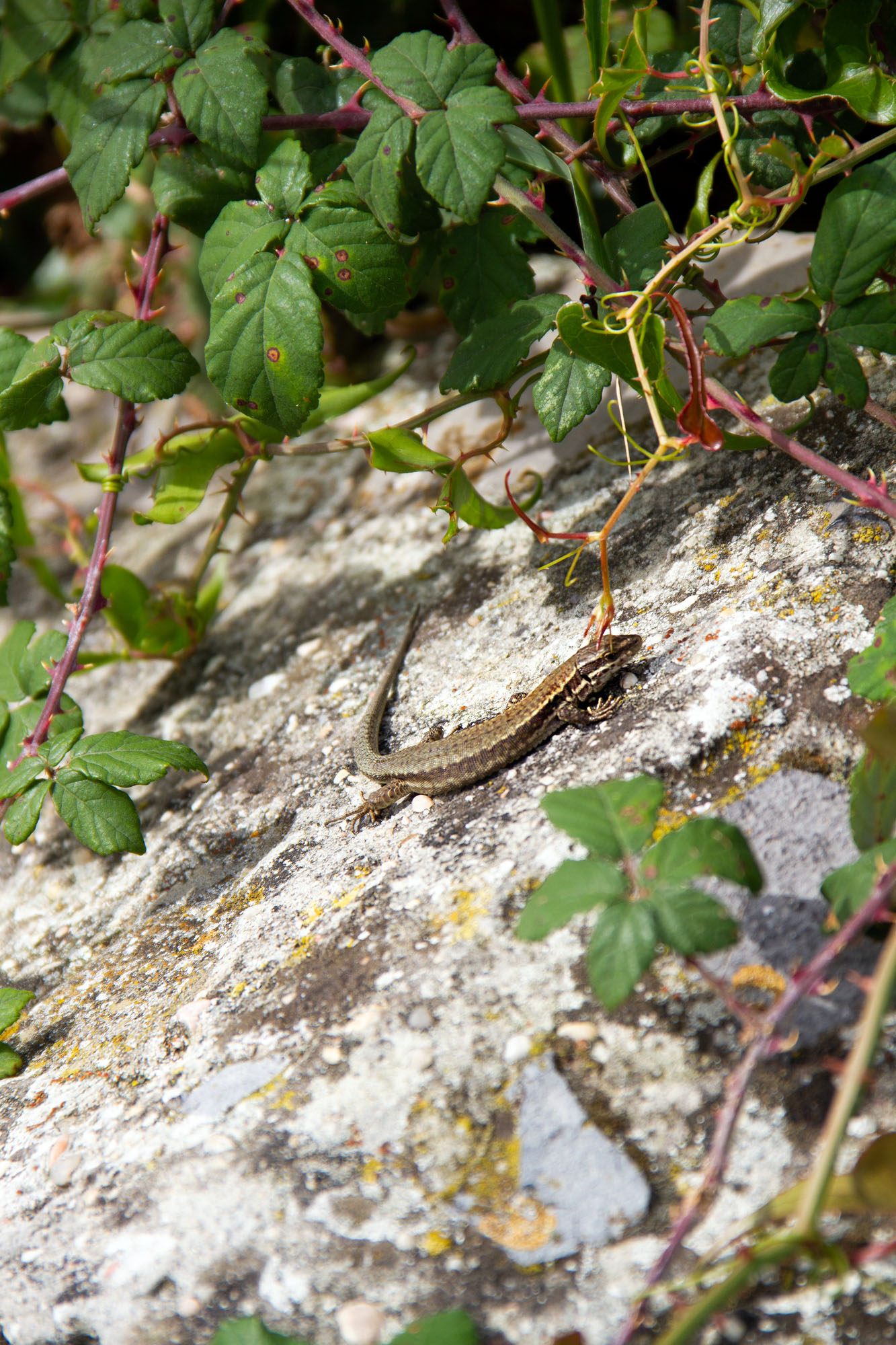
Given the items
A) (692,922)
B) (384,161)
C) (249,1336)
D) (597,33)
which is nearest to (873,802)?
(692,922)

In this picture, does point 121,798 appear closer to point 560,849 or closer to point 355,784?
point 355,784

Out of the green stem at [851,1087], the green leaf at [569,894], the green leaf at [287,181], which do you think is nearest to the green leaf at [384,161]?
the green leaf at [287,181]

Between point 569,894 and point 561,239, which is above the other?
point 561,239

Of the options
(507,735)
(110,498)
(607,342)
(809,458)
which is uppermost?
(607,342)

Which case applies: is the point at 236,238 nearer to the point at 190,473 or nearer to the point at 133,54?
the point at 133,54

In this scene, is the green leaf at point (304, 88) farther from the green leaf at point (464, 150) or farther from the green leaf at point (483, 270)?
the green leaf at point (464, 150)

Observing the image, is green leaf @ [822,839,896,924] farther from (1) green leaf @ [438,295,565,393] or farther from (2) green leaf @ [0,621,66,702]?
(2) green leaf @ [0,621,66,702]
